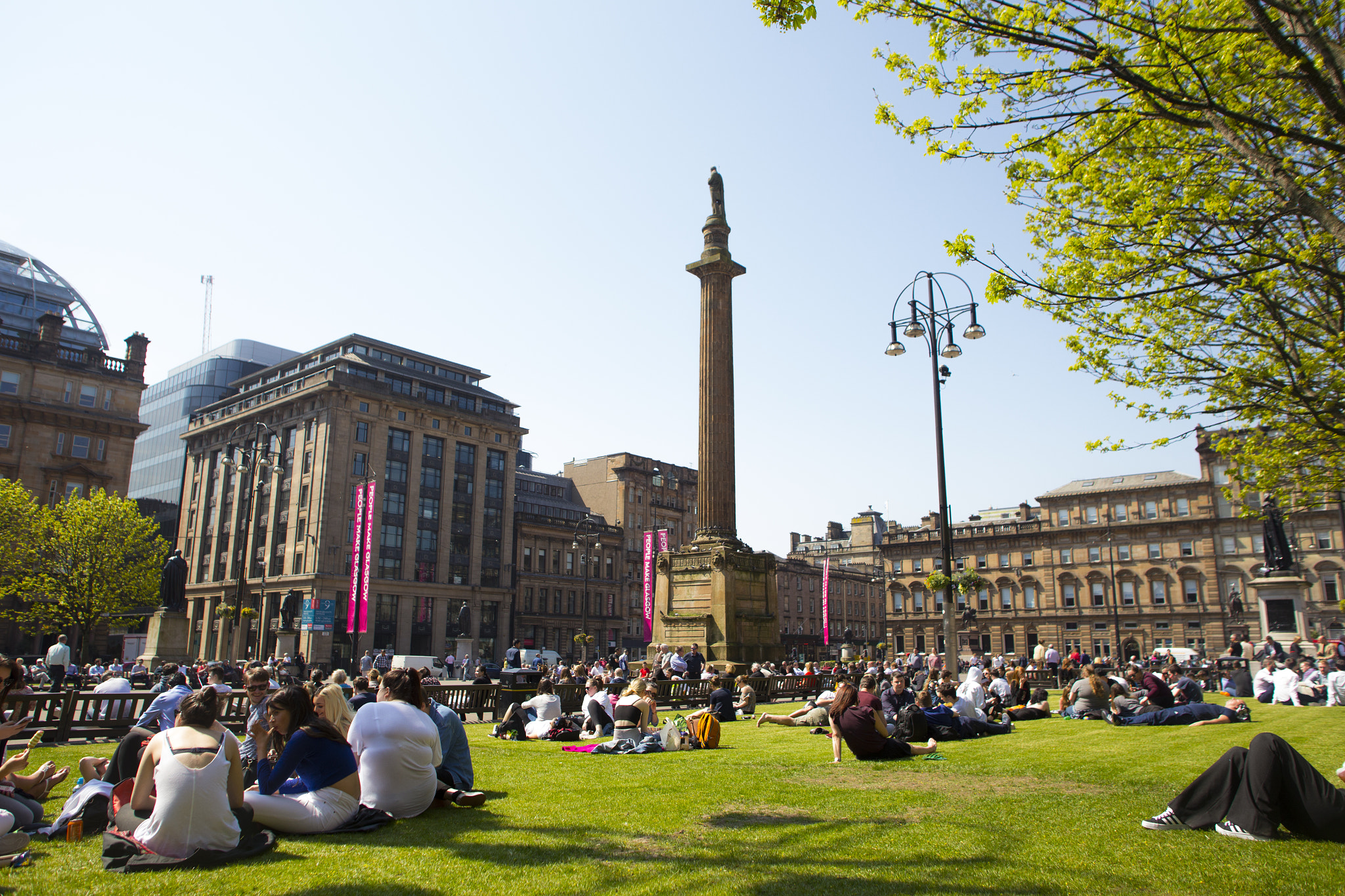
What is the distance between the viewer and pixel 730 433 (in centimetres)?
2922

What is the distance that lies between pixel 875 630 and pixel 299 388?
77.7 metres

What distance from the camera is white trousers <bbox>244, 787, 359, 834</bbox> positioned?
656 cm

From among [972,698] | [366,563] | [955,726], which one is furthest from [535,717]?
[366,563]

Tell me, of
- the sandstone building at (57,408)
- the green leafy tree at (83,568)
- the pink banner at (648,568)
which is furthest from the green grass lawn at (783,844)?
the sandstone building at (57,408)

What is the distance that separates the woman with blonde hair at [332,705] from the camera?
8.30 m

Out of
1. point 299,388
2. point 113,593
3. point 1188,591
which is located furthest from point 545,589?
point 1188,591

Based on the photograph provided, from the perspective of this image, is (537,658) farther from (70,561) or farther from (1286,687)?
(1286,687)

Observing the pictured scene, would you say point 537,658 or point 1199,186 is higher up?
point 1199,186

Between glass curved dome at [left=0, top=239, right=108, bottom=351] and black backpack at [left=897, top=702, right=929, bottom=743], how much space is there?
69879mm

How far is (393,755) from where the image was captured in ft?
24.3

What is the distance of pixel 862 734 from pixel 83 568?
164 feet

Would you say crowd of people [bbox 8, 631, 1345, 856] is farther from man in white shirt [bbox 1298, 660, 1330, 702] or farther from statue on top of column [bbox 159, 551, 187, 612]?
statue on top of column [bbox 159, 551, 187, 612]

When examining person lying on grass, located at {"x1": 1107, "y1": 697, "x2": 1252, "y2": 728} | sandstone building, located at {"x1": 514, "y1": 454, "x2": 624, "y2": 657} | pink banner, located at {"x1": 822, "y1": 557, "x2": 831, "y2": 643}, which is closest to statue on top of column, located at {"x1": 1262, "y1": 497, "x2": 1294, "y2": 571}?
person lying on grass, located at {"x1": 1107, "y1": 697, "x2": 1252, "y2": 728}

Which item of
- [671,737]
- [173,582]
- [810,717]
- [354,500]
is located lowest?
[810,717]
